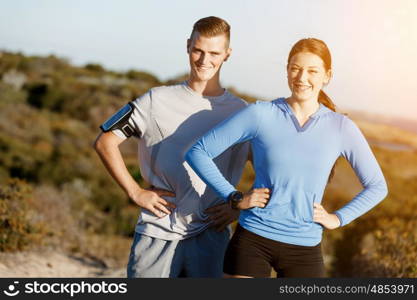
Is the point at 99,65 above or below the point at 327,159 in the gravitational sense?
below

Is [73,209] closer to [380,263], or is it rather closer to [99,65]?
[380,263]

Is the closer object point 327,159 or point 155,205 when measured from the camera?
point 327,159

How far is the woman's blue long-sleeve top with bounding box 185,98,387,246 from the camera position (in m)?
3.33

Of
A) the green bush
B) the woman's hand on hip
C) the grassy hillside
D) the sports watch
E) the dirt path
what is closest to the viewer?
the woman's hand on hip

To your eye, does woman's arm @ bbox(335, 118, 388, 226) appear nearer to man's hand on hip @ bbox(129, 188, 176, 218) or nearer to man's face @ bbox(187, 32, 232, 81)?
man's face @ bbox(187, 32, 232, 81)

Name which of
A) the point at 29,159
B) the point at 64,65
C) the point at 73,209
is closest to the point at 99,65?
the point at 64,65

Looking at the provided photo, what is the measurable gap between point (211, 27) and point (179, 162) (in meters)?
0.74

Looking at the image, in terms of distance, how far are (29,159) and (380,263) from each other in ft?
41.8

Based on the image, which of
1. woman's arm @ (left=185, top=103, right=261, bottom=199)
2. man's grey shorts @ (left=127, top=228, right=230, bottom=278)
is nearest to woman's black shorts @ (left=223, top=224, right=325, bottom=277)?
woman's arm @ (left=185, top=103, right=261, bottom=199)

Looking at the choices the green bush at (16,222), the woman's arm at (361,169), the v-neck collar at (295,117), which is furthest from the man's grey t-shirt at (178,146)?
the green bush at (16,222)

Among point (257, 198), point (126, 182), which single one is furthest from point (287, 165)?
point (126, 182)

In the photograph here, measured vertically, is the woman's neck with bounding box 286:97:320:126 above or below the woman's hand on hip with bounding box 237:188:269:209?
above

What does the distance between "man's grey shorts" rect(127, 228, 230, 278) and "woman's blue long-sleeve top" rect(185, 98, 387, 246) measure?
399 millimetres

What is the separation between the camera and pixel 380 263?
8.44 meters
